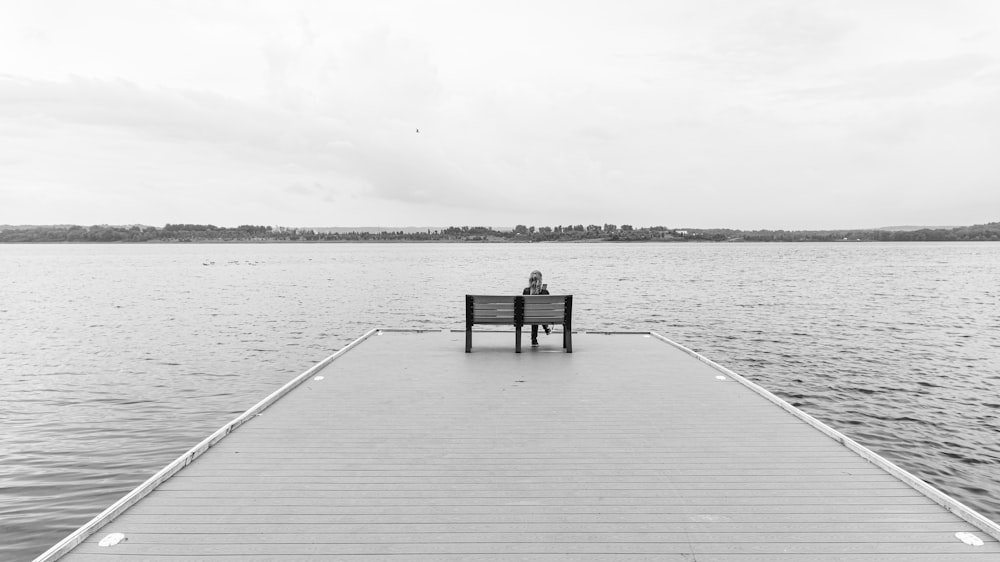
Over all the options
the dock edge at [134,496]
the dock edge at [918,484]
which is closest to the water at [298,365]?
the dock edge at [134,496]

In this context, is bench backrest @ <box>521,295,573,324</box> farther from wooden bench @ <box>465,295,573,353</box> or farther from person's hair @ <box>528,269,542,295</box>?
person's hair @ <box>528,269,542,295</box>

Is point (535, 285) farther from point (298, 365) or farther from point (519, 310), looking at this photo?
point (298, 365)

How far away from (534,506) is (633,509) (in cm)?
73

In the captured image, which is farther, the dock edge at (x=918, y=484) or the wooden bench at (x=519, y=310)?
the wooden bench at (x=519, y=310)

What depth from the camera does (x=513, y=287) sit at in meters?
46.6

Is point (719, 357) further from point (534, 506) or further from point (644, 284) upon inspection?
point (644, 284)

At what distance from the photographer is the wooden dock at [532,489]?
3.76 m

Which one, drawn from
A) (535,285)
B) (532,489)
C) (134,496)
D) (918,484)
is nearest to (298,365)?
(535,285)

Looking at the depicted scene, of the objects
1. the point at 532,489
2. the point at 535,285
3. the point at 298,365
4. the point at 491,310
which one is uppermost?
the point at 535,285

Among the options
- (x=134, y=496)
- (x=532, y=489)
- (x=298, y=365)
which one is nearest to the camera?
(x=134, y=496)

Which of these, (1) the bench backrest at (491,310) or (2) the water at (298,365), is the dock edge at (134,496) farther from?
(1) the bench backrest at (491,310)

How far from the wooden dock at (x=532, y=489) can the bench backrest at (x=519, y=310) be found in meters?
2.36

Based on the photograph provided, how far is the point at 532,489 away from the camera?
182 inches

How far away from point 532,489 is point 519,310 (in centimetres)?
545
